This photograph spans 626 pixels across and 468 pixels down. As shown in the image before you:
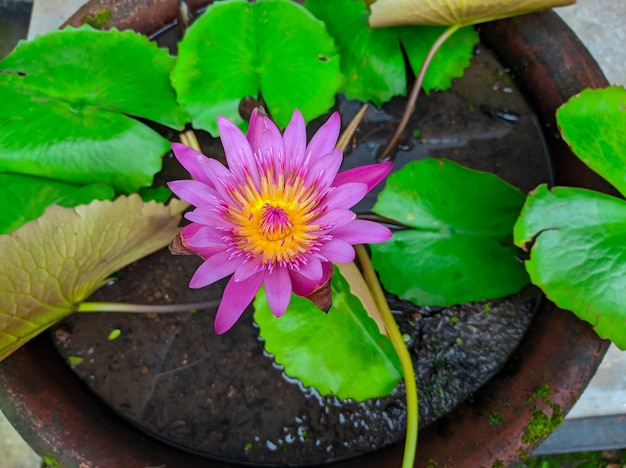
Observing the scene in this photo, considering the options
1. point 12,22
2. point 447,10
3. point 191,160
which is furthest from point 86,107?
point 12,22

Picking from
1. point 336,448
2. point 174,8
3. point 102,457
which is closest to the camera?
point 102,457

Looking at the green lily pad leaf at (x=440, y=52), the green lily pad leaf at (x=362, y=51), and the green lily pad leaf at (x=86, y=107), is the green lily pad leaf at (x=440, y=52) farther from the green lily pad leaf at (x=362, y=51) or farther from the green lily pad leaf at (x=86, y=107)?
the green lily pad leaf at (x=86, y=107)

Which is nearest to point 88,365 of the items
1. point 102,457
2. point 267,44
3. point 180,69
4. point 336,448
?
point 102,457

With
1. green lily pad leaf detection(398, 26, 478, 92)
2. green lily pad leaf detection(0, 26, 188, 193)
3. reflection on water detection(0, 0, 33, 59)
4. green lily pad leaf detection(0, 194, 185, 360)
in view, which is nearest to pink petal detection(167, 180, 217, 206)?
green lily pad leaf detection(0, 194, 185, 360)

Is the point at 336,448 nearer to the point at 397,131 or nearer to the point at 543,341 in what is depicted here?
the point at 543,341

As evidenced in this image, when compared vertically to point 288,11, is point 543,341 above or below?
below
